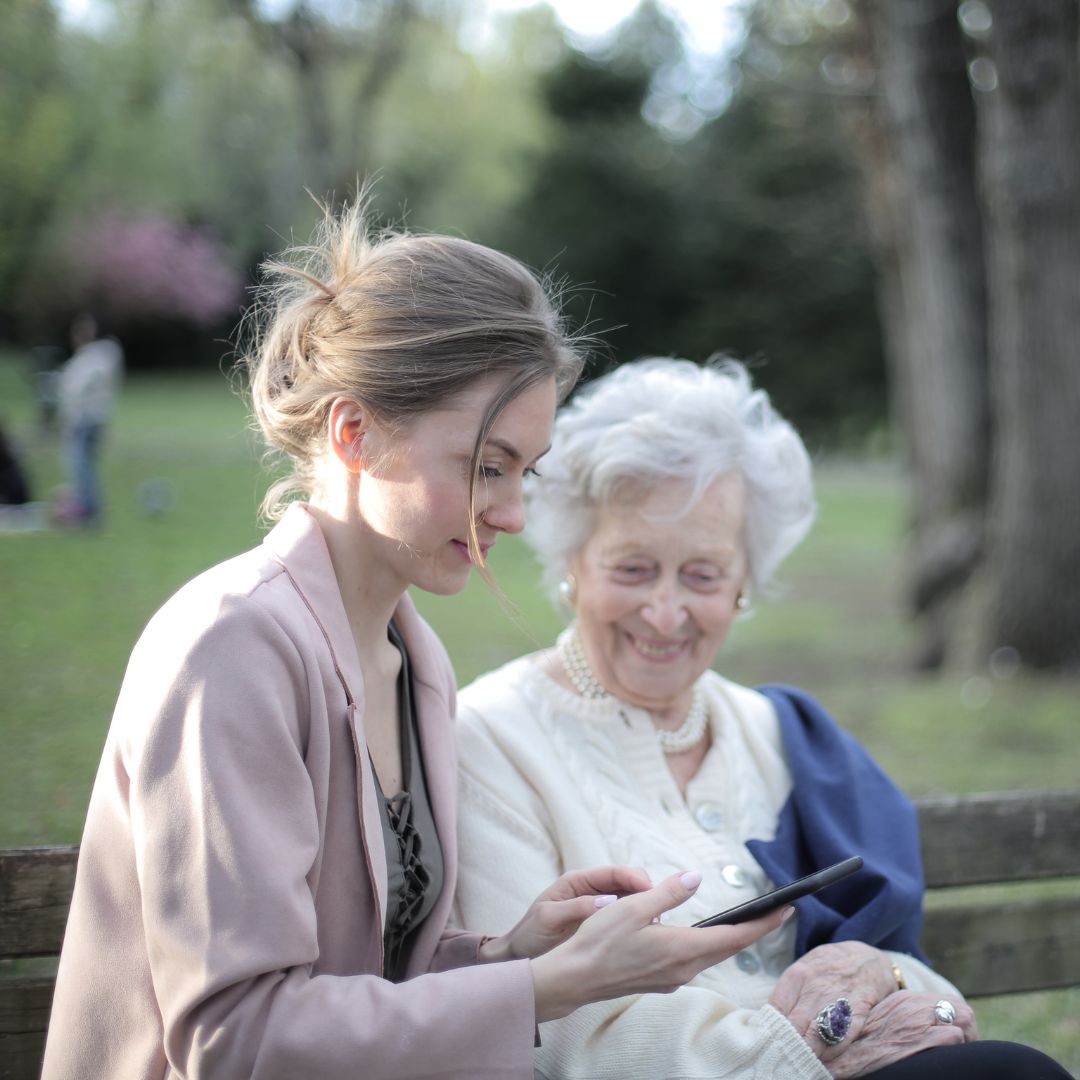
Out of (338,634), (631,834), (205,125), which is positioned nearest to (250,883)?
(338,634)

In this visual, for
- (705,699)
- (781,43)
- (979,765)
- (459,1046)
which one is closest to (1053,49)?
(979,765)

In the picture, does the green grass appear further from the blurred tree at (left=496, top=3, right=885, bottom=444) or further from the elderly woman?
the blurred tree at (left=496, top=3, right=885, bottom=444)

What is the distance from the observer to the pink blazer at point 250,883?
1656 millimetres

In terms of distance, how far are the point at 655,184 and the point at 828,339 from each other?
5808mm

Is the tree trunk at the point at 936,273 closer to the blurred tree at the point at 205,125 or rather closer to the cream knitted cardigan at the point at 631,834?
the blurred tree at the point at 205,125

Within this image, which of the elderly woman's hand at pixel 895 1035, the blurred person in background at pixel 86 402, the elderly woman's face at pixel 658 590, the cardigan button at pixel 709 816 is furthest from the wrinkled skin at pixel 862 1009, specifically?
the blurred person in background at pixel 86 402

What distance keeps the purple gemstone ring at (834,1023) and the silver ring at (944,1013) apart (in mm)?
209

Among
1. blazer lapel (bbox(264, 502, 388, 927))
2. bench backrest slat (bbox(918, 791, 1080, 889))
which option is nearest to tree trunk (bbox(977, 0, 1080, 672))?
bench backrest slat (bbox(918, 791, 1080, 889))

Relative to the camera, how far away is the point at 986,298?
832 centimetres

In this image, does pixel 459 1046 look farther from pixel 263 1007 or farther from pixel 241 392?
pixel 241 392

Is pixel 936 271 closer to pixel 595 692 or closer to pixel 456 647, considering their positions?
pixel 456 647

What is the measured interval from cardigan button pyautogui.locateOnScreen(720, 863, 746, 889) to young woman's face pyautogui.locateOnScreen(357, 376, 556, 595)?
0.89 meters

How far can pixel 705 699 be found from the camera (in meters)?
2.84

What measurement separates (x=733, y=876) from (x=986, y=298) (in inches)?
267
